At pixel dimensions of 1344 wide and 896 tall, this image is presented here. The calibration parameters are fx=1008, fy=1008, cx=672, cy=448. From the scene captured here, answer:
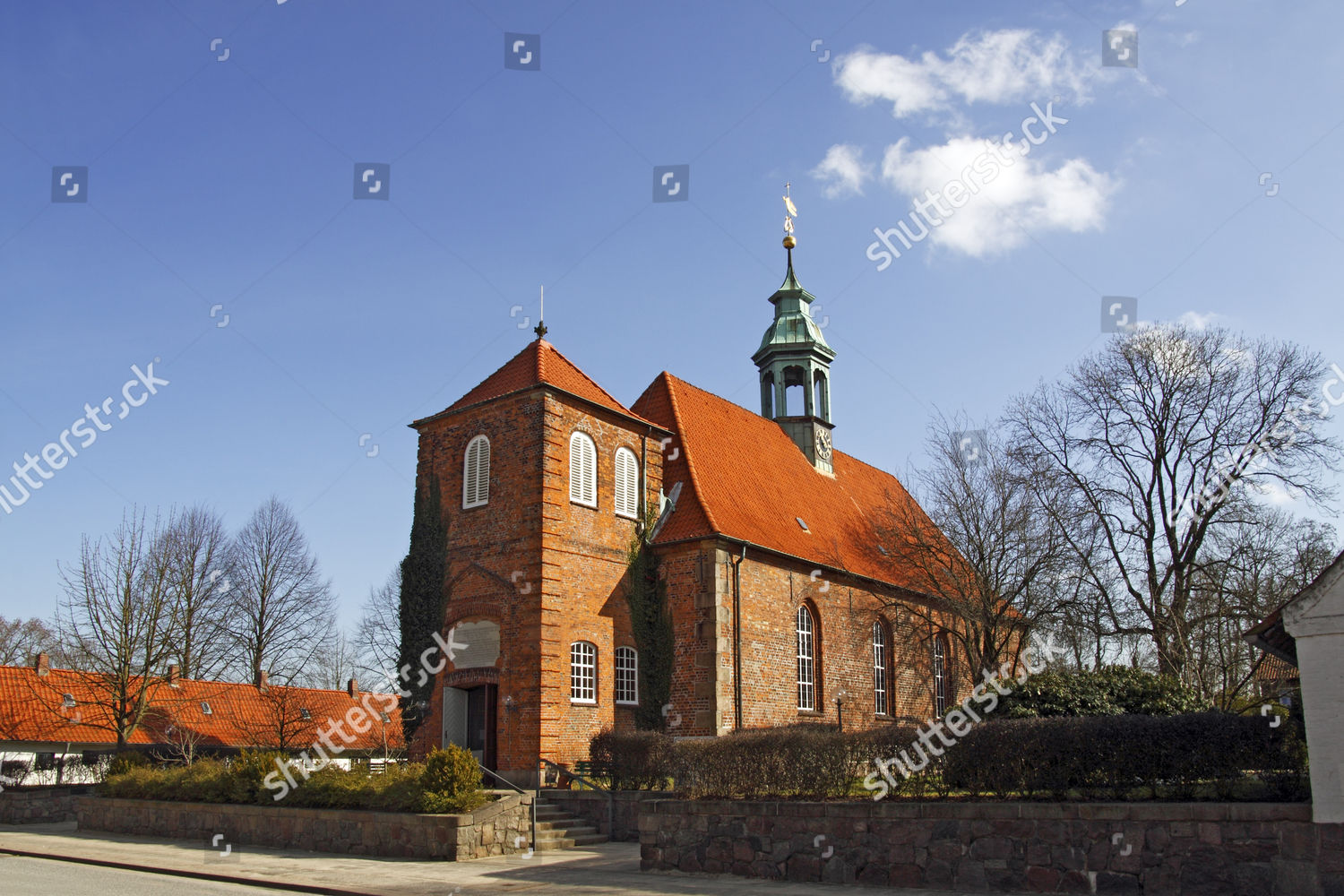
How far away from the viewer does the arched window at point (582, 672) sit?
21.0m

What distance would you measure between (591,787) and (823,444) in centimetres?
1695

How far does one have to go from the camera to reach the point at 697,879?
13.1 metres

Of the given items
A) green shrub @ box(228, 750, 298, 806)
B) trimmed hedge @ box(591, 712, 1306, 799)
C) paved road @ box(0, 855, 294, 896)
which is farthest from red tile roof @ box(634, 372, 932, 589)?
paved road @ box(0, 855, 294, 896)

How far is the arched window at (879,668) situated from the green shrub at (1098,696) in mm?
12293

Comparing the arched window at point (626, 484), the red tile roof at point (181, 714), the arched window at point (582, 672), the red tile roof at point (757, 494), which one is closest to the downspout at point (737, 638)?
the red tile roof at point (757, 494)

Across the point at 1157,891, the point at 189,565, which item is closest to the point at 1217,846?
the point at 1157,891

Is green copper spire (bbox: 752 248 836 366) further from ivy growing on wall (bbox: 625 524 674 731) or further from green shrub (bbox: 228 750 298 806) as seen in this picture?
green shrub (bbox: 228 750 298 806)

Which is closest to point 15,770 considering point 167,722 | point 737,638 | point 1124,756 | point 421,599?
point 167,722

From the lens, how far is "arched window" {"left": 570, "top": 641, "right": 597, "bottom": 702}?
826 inches

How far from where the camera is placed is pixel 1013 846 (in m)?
11.4

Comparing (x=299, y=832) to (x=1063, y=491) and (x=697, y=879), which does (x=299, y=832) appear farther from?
(x=1063, y=491)

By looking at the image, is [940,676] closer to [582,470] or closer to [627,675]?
[627,675]

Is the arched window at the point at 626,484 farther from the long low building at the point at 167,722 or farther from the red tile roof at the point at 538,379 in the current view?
the long low building at the point at 167,722

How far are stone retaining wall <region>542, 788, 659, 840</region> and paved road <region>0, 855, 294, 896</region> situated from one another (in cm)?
698
